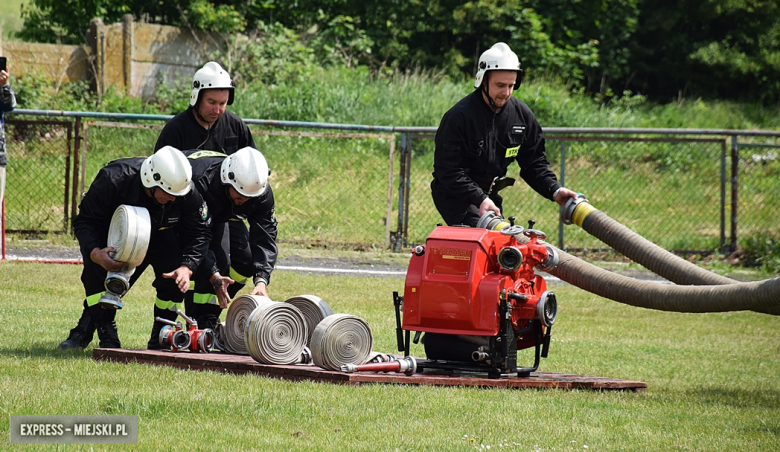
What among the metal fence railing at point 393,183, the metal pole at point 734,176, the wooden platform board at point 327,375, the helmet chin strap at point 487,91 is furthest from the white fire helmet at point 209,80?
the metal pole at point 734,176

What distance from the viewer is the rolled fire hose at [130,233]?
6.50 meters

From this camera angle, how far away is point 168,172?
6496 millimetres

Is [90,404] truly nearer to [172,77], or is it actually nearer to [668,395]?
[668,395]

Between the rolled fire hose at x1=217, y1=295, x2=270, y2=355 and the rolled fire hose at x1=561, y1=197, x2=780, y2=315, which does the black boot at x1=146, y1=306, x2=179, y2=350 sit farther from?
the rolled fire hose at x1=561, y1=197, x2=780, y2=315

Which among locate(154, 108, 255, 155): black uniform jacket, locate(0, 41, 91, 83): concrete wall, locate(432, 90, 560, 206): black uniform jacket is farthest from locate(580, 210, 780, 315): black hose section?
locate(0, 41, 91, 83): concrete wall

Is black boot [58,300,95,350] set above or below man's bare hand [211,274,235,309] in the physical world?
below

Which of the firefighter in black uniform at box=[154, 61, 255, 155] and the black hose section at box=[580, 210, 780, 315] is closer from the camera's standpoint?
the black hose section at box=[580, 210, 780, 315]

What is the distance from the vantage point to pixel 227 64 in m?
19.3

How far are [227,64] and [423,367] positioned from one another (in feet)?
45.2

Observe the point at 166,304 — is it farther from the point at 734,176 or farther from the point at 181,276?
the point at 734,176

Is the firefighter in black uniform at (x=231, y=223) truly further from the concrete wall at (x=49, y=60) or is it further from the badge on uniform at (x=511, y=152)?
the concrete wall at (x=49, y=60)

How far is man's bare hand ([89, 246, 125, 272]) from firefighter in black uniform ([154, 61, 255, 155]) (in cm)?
141

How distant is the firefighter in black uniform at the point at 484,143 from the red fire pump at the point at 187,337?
78.6 inches

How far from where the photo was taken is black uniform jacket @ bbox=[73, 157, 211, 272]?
6.75 m
